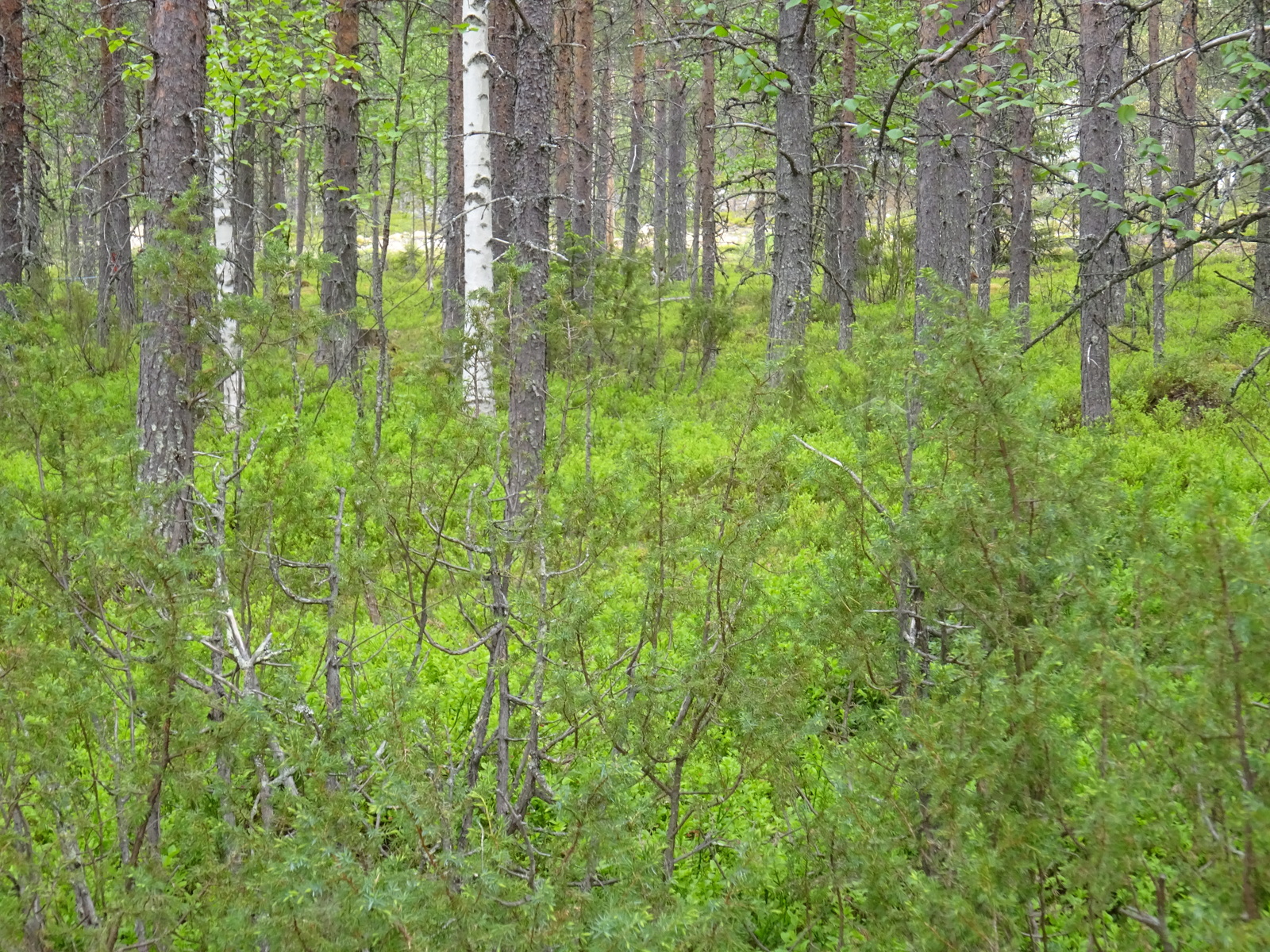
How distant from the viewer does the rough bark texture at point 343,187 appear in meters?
11.5

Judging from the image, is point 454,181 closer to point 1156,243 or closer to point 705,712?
point 1156,243

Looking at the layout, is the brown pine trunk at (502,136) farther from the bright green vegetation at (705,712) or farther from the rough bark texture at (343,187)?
the bright green vegetation at (705,712)

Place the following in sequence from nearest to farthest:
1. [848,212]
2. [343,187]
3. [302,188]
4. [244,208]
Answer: [343,187]
[244,208]
[848,212]
[302,188]

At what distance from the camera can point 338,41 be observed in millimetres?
11578

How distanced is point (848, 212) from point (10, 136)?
12.9m

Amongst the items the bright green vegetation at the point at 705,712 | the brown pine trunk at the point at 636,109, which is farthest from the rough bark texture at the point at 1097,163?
the brown pine trunk at the point at 636,109

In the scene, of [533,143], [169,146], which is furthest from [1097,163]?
[169,146]

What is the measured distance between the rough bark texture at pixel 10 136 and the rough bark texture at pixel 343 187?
133 inches

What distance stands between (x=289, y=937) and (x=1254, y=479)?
768 centimetres

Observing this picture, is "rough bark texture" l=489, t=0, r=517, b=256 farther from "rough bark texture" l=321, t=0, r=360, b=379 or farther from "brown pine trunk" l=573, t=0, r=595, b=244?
"brown pine trunk" l=573, t=0, r=595, b=244

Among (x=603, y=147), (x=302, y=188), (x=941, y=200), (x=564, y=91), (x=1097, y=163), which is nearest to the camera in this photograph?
(x=1097, y=163)

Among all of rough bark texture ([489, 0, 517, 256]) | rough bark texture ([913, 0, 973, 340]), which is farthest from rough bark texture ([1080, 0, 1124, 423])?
rough bark texture ([489, 0, 517, 256])

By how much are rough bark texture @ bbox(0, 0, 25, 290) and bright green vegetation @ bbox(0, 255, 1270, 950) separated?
775cm

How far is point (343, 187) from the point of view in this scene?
11141 millimetres
